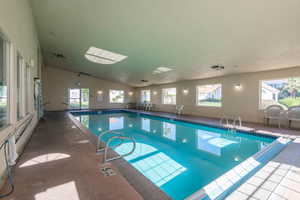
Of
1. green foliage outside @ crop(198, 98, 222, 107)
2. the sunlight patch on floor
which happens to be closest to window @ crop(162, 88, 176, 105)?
green foliage outside @ crop(198, 98, 222, 107)

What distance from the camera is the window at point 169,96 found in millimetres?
11392

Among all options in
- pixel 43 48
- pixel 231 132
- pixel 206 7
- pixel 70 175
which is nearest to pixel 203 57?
pixel 206 7

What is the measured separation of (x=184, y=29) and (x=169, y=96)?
26.9 ft

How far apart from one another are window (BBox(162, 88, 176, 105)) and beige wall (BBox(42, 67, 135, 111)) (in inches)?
210

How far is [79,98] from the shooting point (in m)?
12.2

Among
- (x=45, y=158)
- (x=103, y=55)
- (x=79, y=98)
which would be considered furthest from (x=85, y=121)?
(x=45, y=158)

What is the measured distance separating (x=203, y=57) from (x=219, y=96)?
3.79m

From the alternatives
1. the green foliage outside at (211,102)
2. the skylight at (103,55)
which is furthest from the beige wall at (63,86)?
the green foliage outside at (211,102)

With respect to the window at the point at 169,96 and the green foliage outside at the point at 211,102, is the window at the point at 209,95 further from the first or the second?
the window at the point at 169,96

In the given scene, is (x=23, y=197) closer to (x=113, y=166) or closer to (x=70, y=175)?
(x=70, y=175)

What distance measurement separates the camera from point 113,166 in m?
2.27

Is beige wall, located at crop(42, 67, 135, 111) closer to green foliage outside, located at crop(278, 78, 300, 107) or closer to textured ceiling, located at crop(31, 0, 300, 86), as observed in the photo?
textured ceiling, located at crop(31, 0, 300, 86)

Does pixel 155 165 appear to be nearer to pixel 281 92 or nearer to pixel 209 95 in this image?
pixel 281 92

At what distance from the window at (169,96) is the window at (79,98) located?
6670 mm
